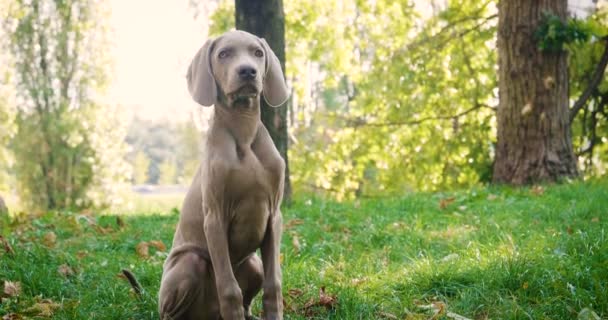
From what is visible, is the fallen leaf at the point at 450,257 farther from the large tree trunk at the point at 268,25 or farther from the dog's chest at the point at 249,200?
the large tree trunk at the point at 268,25

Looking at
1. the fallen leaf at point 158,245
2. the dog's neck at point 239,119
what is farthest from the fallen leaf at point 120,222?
the dog's neck at point 239,119

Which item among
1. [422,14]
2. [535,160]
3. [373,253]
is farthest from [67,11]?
[373,253]

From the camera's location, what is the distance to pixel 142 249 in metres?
5.75

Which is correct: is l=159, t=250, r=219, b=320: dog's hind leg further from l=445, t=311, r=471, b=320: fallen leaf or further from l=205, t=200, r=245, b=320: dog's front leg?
l=445, t=311, r=471, b=320: fallen leaf

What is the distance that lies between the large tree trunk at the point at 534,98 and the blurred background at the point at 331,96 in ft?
1.96

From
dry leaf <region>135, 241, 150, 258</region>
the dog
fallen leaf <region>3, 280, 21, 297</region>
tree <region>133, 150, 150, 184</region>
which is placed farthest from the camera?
tree <region>133, 150, 150, 184</region>

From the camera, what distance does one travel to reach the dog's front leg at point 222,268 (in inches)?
121

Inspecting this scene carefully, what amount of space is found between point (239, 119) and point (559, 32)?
7.22 m

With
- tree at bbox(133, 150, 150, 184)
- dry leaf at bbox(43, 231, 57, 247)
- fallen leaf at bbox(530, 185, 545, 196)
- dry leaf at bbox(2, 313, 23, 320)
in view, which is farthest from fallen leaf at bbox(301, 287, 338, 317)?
tree at bbox(133, 150, 150, 184)

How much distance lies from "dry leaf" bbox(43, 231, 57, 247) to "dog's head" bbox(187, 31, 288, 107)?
140 inches

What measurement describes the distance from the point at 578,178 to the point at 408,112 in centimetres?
643

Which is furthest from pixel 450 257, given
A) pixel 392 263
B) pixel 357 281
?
pixel 357 281

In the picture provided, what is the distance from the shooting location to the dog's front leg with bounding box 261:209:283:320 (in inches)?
127

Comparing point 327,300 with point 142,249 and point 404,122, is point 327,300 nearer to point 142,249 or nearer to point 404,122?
point 142,249
